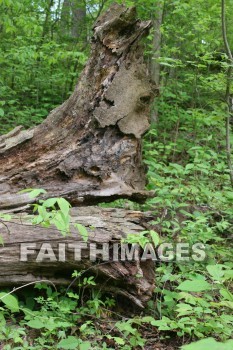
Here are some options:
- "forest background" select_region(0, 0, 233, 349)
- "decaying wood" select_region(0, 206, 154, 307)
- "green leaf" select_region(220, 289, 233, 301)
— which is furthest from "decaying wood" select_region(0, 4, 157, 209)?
"green leaf" select_region(220, 289, 233, 301)

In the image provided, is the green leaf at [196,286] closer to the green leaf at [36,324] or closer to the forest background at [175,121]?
the forest background at [175,121]

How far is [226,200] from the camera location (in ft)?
16.5

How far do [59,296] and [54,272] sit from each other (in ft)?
0.74

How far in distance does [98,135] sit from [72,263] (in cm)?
149

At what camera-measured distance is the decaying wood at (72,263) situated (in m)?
3.19

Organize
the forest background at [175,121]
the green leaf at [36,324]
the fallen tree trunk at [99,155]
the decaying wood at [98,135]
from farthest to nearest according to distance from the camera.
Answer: the decaying wood at [98,135] → the fallen tree trunk at [99,155] → the forest background at [175,121] → the green leaf at [36,324]

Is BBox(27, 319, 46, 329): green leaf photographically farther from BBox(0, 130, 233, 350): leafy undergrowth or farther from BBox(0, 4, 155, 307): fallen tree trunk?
BBox(0, 4, 155, 307): fallen tree trunk

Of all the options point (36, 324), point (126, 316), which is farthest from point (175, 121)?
A: point (36, 324)

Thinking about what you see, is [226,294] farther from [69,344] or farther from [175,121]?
[175,121]

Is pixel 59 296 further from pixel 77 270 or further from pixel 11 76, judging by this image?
pixel 11 76

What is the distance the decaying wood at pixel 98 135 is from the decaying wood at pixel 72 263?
61cm

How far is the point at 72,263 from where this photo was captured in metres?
3.28

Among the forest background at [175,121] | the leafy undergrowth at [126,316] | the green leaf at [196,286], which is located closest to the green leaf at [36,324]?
the leafy undergrowth at [126,316]

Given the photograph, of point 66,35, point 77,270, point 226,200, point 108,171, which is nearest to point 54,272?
point 77,270
